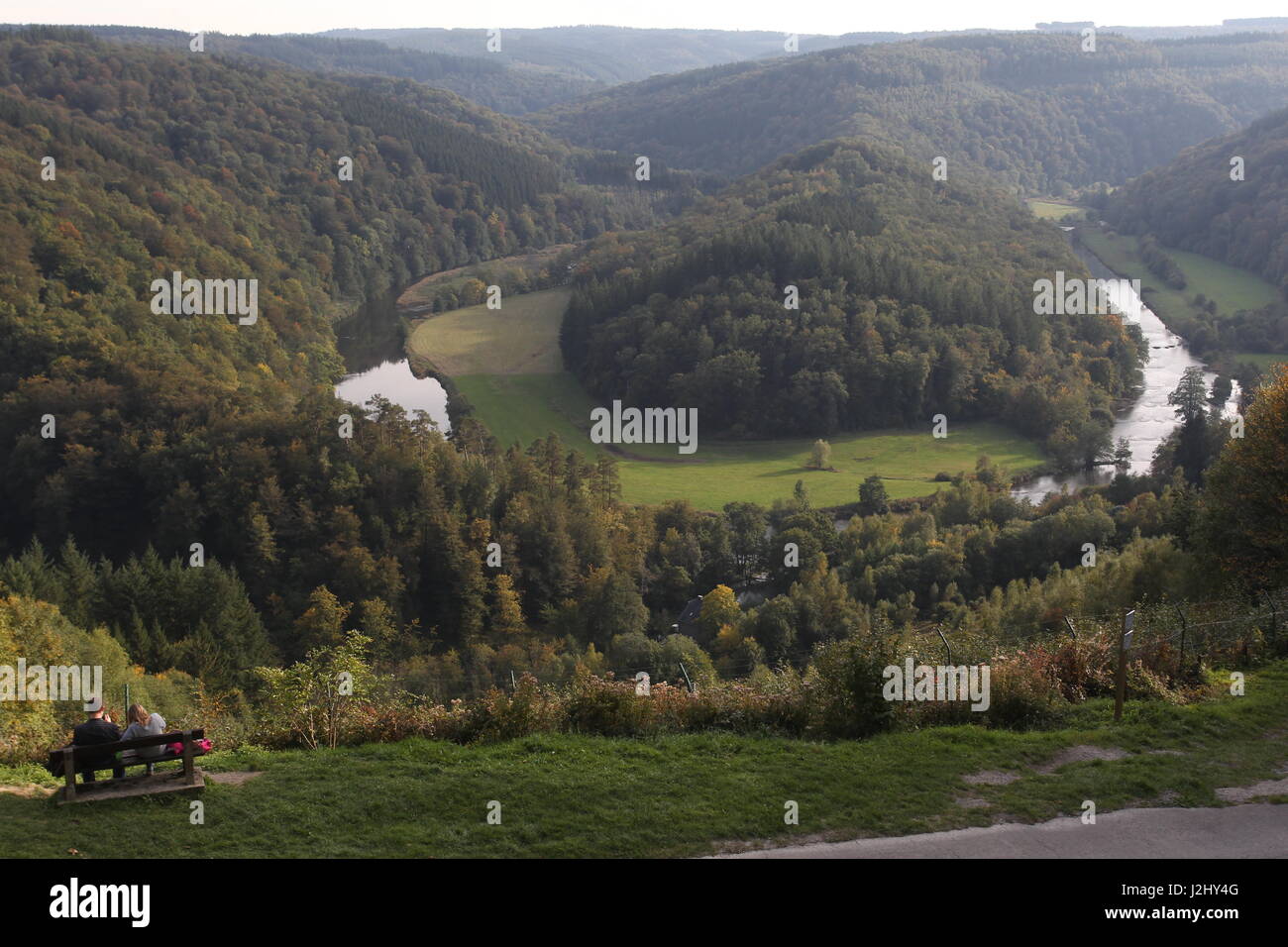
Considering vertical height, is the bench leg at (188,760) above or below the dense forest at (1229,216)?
below

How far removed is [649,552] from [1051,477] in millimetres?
42193

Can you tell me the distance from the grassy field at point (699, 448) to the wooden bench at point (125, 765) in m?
70.6

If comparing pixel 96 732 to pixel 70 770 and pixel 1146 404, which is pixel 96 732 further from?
pixel 1146 404

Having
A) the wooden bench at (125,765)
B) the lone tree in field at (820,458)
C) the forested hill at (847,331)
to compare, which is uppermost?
the forested hill at (847,331)

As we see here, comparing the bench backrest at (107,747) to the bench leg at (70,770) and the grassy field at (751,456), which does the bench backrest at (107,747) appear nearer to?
the bench leg at (70,770)

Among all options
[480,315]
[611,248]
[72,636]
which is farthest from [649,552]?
[611,248]

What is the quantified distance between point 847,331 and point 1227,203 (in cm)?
8465

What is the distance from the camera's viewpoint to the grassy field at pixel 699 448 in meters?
90.3

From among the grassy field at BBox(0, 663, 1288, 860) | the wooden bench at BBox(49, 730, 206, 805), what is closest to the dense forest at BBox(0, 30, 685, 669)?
the wooden bench at BBox(49, 730, 206, 805)

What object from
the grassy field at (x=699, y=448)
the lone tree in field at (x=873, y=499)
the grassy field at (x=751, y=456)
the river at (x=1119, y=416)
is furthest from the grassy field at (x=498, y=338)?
the lone tree in field at (x=873, y=499)

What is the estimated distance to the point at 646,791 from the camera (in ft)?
51.4

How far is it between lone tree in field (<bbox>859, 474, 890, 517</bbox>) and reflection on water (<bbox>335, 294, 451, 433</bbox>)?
3884 centimetres

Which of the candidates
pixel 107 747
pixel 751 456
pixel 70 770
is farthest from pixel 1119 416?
pixel 70 770
